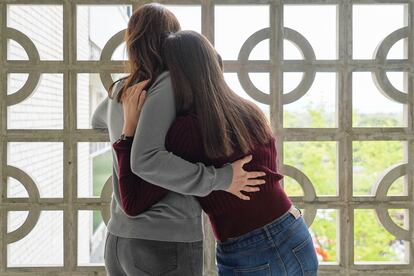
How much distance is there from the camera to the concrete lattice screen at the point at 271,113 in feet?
7.04

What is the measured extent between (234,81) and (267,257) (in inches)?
38.5

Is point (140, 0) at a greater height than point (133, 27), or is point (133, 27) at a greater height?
point (140, 0)

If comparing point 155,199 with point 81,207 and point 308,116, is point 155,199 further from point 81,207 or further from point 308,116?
point 308,116

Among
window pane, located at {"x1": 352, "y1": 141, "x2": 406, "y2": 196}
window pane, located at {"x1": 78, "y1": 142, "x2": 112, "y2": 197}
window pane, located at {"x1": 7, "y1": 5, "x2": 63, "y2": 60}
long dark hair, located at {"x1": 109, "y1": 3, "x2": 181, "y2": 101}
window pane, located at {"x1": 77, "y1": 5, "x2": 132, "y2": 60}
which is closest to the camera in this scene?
long dark hair, located at {"x1": 109, "y1": 3, "x2": 181, "y2": 101}

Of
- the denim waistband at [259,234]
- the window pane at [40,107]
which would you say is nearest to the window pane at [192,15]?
the denim waistband at [259,234]

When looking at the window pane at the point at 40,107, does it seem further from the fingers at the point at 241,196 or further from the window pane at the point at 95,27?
the fingers at the point at 241,196

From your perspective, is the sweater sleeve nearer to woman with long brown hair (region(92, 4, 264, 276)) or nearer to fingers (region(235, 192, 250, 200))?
woman with long brown hair (region(92, 4, 264, 276))

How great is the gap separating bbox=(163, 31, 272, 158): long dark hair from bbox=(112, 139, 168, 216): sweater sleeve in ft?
0.73

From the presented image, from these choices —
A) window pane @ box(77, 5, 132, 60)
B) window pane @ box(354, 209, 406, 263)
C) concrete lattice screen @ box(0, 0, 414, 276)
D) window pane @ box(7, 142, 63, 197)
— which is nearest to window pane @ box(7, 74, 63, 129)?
window pane @ box(7, 142, 63, 197)

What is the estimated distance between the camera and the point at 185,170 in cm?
150

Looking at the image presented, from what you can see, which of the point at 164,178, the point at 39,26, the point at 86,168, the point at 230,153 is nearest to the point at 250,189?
the point at 230,153

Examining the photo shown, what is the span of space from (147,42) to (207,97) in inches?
12.0

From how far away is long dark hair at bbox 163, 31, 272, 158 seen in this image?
5.00ft

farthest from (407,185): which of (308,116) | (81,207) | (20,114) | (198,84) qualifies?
(308,116)
